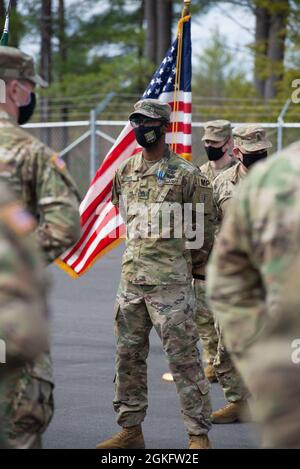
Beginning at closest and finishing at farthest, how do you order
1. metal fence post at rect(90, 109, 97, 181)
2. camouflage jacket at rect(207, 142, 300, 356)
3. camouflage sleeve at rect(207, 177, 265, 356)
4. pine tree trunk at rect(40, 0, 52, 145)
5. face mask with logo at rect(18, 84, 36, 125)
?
camouflage jacket at rect(207, 142, 300, 356) → camouflage sleeve at rect(207, 177, 265, 356) → face mask with logo at rect(18, 84, 36, 125) → metal fence post at rect(90, 109, 97, 181) → pine tree trunk at rect(40, 0, 52, 145)

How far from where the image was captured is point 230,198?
7285mm

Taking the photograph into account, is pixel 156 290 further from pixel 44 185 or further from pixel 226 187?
pixel 44 185

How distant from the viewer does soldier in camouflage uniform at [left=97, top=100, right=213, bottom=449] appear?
19.7 feet

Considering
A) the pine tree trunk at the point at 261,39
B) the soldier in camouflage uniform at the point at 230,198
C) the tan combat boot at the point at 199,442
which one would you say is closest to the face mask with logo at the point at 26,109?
the tan combat boot at the point at 199,442

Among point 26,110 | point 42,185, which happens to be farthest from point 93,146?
point 42,185

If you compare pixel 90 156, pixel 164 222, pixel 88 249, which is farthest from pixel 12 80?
pixel 90 156

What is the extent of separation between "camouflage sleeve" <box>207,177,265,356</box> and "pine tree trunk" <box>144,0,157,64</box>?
25433 millimetres

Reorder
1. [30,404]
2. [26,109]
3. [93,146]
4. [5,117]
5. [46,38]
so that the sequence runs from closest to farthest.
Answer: [30,404], [5,117], [26,109], [93,146], [46,38]

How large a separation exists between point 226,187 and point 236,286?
426cm

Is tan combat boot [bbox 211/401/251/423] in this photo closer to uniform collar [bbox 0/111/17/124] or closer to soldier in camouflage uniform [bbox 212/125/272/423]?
soldier in camouflage uniform [bbox 212/125/272/423]

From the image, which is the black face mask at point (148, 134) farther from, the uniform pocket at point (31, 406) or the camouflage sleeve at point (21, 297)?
the camouflage sleeve at point (21, 297)

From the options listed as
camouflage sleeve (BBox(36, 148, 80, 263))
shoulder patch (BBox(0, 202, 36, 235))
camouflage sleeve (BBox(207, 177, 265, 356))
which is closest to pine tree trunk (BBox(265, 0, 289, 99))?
camouflage sleeve (BBox(36, 148, 80, 263))

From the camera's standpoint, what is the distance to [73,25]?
32031 millimetres

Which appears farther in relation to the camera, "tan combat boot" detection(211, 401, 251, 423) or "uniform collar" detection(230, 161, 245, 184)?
"uniform collar" detection(230, 161, 245, 184)
